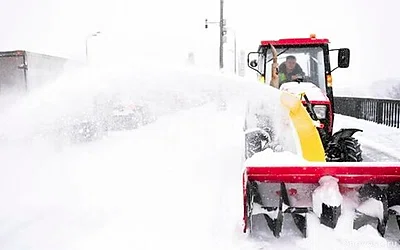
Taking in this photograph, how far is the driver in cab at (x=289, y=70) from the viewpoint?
20.3ft

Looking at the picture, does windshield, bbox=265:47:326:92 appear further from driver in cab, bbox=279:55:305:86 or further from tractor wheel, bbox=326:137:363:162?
tractor wheel, bbox=326:137:363:162

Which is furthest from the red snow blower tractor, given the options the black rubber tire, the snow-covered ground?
the black rubber tire

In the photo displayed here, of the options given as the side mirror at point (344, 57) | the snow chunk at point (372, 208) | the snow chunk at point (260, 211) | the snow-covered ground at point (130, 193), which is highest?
the side mirror at point (344, 57)

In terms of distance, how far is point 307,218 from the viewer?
381cm

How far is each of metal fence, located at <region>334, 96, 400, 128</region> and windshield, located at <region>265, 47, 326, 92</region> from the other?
7710mm

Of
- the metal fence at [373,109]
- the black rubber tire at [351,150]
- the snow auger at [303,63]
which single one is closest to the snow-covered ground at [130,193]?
the snow auger at [303,63]

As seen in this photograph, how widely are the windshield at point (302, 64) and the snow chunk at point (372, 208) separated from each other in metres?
2.86

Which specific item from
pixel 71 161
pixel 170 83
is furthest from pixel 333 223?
pixel 71 161

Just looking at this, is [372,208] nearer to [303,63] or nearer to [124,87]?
[303,63]

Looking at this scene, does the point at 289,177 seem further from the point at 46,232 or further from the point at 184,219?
the point at 46,232

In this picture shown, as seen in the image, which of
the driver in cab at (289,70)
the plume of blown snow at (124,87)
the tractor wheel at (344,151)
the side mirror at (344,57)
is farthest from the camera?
the driver in cab at (289,70)

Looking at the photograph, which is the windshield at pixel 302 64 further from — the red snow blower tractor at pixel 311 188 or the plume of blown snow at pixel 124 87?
the red snow blower tractor at pixel 311 188

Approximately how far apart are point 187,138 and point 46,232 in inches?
300

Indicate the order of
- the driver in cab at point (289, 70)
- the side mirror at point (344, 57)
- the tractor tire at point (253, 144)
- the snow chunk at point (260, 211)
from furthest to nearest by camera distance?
the driver in cab at point (289, 70)
the side mirror at point (344, 57)
the tractor tire at point (253, 144)
the snow chunk at point (260, 211)
